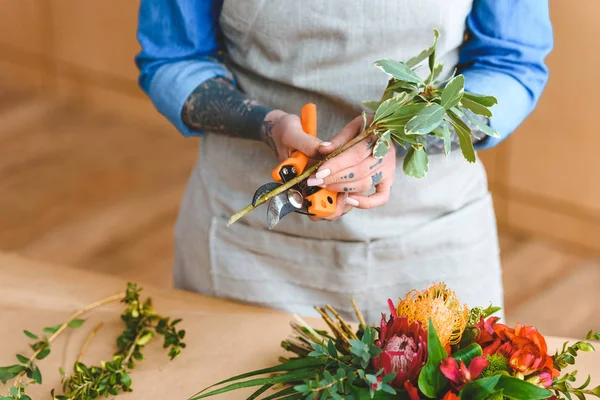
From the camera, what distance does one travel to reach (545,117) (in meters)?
2.57

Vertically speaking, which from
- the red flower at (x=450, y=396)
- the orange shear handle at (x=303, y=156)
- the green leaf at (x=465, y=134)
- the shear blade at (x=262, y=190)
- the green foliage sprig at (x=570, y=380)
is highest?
the green leaf at (x=465, y=134)

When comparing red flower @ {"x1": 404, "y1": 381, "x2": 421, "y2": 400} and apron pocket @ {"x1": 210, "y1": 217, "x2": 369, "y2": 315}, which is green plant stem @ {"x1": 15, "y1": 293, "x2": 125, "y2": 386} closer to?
apron pocket @ {"x1": 210, "y1": 217, "x2": 369, "y2": 315}

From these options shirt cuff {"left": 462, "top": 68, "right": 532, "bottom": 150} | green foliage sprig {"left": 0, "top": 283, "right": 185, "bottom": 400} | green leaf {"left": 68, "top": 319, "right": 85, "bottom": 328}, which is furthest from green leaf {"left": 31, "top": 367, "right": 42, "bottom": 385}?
shirt cuff {"left": 462, "top": 68, "right": 532, "bottom": 150}

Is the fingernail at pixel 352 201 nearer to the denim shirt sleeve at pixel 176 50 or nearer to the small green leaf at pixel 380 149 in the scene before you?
the small green leaf at pixel 380 149

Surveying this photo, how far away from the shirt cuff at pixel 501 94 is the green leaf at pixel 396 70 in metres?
0.30

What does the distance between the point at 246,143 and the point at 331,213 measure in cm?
36

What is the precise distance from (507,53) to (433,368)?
621 millimetres

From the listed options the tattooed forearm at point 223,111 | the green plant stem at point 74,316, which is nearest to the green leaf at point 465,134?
the tattooed forearm at point 223,111

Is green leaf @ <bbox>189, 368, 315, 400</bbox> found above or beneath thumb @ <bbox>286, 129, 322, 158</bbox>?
beneath

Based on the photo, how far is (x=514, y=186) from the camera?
2730 mm

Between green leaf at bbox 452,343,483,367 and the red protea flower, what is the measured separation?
0.03 m

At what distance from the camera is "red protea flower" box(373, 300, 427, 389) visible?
764 millimetres

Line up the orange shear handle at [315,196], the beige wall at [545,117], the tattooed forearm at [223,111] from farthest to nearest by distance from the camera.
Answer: the beige wall at [545,117] < the tattooed forearm at [223,111] < the orange shear handle at [315,196]

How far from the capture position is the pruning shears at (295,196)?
3.02 feet
